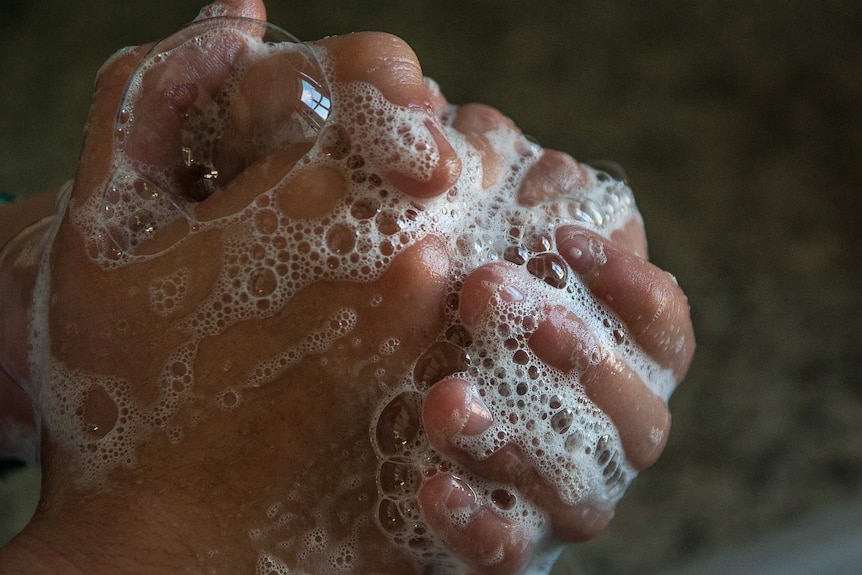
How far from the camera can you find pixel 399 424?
0.60m

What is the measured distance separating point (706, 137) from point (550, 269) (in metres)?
0.88

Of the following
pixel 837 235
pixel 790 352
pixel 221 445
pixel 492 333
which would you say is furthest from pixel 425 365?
pixel 837 235

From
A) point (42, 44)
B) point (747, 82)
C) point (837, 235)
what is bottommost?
point (42, 44)

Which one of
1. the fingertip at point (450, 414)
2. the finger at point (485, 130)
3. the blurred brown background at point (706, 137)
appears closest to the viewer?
the fingertip at point (450, 414)

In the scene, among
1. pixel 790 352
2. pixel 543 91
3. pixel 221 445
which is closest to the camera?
pixel 221 445

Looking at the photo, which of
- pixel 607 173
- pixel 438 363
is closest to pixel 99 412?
pixel 438 363

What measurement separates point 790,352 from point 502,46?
734mm

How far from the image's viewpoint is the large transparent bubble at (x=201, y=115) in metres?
0.61

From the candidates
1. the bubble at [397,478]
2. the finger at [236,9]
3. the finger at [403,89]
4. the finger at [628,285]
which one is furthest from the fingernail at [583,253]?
the finger at [236,9]

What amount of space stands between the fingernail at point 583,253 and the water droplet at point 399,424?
0.17 metres

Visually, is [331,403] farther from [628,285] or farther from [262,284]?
[628,285]

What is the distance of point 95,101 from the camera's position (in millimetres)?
643

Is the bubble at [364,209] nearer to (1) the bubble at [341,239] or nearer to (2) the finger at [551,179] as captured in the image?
(1) the bubble at [341,239]

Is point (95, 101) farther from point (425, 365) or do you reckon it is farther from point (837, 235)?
point (837, 235)
